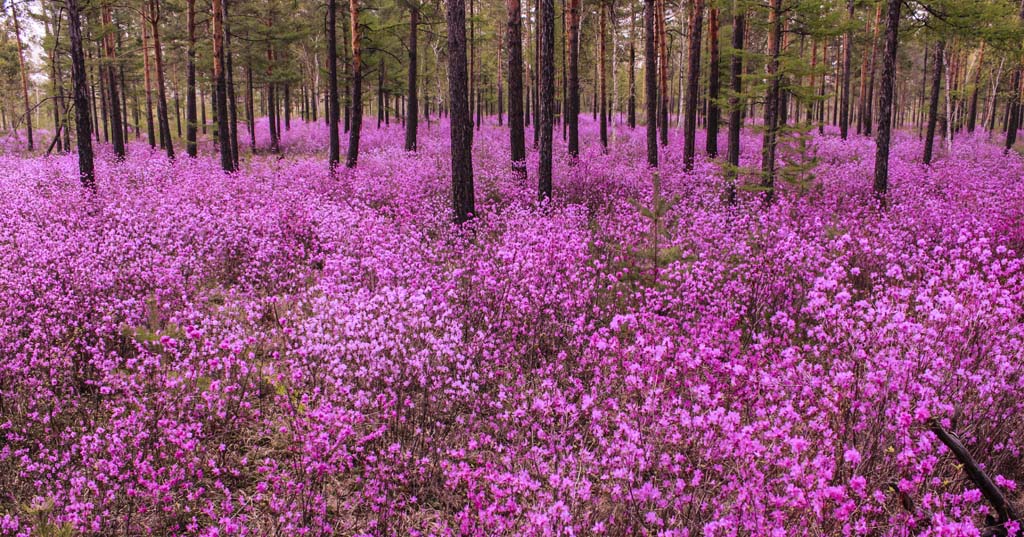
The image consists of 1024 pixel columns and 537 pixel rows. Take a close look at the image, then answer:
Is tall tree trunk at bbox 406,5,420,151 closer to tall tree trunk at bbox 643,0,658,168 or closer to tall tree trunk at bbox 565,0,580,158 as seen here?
tall tree trunk at bbox 565,0,580,158

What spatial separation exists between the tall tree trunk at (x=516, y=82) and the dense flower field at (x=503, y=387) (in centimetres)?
670

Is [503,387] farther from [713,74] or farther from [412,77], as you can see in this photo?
[412,77]

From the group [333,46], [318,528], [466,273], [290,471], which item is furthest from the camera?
[333,46]

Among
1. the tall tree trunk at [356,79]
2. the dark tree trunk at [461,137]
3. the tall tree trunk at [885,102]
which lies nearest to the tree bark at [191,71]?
the tall tree trunk at [356,79]

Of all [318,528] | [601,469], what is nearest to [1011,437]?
[601,469]

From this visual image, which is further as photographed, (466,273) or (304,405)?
(466,273)

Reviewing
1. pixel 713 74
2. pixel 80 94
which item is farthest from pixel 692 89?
pixel 80 94

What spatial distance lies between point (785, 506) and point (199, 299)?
6339 millimetres

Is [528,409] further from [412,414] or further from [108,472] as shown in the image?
[108,472]

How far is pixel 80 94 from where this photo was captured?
11312mm

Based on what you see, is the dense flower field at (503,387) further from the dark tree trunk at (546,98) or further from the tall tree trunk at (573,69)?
the tall tree trunk at (573,69)

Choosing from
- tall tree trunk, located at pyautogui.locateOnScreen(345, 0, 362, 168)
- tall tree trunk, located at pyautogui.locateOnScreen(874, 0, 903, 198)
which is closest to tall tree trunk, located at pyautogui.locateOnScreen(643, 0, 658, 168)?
tall tree trunk, located at pyautogui.locateOnScreen(874, 0, 903, 198)

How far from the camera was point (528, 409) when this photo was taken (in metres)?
4.48

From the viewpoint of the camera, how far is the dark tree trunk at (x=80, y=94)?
10648mm
